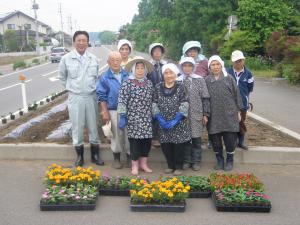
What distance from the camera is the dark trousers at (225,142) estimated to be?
5887 millimetres

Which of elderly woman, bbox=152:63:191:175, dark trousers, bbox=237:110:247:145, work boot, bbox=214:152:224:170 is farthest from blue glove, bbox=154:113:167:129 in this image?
dark trousers, bbox=237:110:247:145

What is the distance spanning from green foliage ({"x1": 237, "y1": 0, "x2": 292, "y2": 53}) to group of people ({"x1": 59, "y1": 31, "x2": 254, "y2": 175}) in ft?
67.6

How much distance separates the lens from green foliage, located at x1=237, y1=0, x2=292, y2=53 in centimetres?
2528

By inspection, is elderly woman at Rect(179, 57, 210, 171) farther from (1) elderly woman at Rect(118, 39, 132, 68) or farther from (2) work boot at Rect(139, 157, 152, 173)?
(1) elderly woman at Rect(118, 39, 132, 68)

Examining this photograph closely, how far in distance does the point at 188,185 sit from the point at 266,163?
1876 mm

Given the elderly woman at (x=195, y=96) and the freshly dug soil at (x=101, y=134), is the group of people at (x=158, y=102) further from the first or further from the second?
the freshly dug soil at (x=101, y=134)

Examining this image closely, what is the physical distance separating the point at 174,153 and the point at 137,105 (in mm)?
884

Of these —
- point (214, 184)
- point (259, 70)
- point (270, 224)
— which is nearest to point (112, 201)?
point (214, 184)

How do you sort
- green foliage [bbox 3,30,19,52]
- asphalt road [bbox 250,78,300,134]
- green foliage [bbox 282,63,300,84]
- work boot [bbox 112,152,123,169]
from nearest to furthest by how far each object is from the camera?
1. work boot [bbox 112,152,123,169]
2. asphalt road [bbox 250,78,300,134]
3. green foliage [bbox 282,63,300,84]
4. green foliage [bbox 3,30,19,52]

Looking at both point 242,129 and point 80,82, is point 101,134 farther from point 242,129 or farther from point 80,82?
point 242,129

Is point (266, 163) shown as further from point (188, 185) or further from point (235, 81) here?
point (188, 185)

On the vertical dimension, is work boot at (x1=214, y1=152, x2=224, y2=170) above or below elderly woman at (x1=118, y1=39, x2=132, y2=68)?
below

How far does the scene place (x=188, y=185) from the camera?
16.5 feet

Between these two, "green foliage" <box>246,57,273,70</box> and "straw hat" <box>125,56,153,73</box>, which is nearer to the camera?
"straw hat" <box>125,56,153,73</box>
